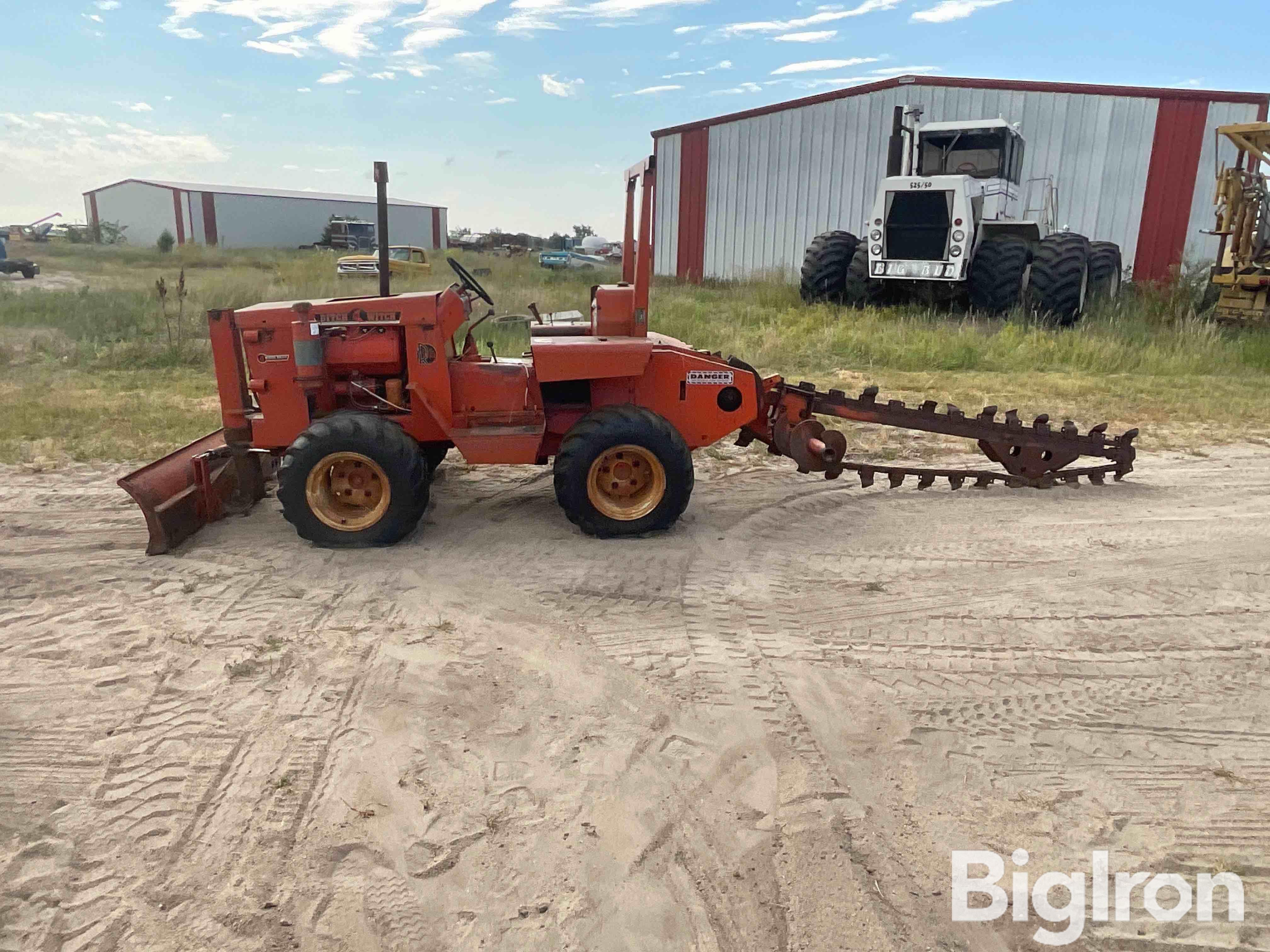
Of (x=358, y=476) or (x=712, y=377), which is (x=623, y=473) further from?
(x=358, y=476)

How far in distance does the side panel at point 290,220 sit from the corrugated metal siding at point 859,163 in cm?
2707

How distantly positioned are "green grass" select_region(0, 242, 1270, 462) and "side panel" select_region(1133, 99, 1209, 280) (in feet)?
10.0

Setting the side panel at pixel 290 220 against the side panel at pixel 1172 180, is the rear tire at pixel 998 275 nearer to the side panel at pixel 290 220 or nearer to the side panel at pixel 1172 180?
the side panel at pixel 1172 180

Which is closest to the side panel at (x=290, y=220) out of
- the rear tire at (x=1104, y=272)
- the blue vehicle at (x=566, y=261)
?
the blue vehicle at (x=566, y=261)

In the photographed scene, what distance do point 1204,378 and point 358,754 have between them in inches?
403

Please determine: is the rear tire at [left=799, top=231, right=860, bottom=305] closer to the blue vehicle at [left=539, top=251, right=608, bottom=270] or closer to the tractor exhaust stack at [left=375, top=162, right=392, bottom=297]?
the tractor exhaust stack at [left=375, top=162, right=392, bottom=297]

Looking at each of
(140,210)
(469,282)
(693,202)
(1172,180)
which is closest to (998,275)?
(1172,180)

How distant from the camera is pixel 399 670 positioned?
357cm

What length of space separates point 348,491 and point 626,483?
151cm

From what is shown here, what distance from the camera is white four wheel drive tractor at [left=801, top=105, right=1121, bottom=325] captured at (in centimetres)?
1293

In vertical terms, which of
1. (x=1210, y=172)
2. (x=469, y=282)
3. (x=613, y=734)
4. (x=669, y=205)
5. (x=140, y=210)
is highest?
(x=140, y=210)

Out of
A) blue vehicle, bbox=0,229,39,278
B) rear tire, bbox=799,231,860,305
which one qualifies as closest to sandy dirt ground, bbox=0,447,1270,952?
rear tire, bbox=799,231,860,305

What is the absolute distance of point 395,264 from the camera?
23.0 metres

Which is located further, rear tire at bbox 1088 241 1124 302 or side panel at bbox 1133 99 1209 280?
side panel at bbox 1133 99 1209 280
